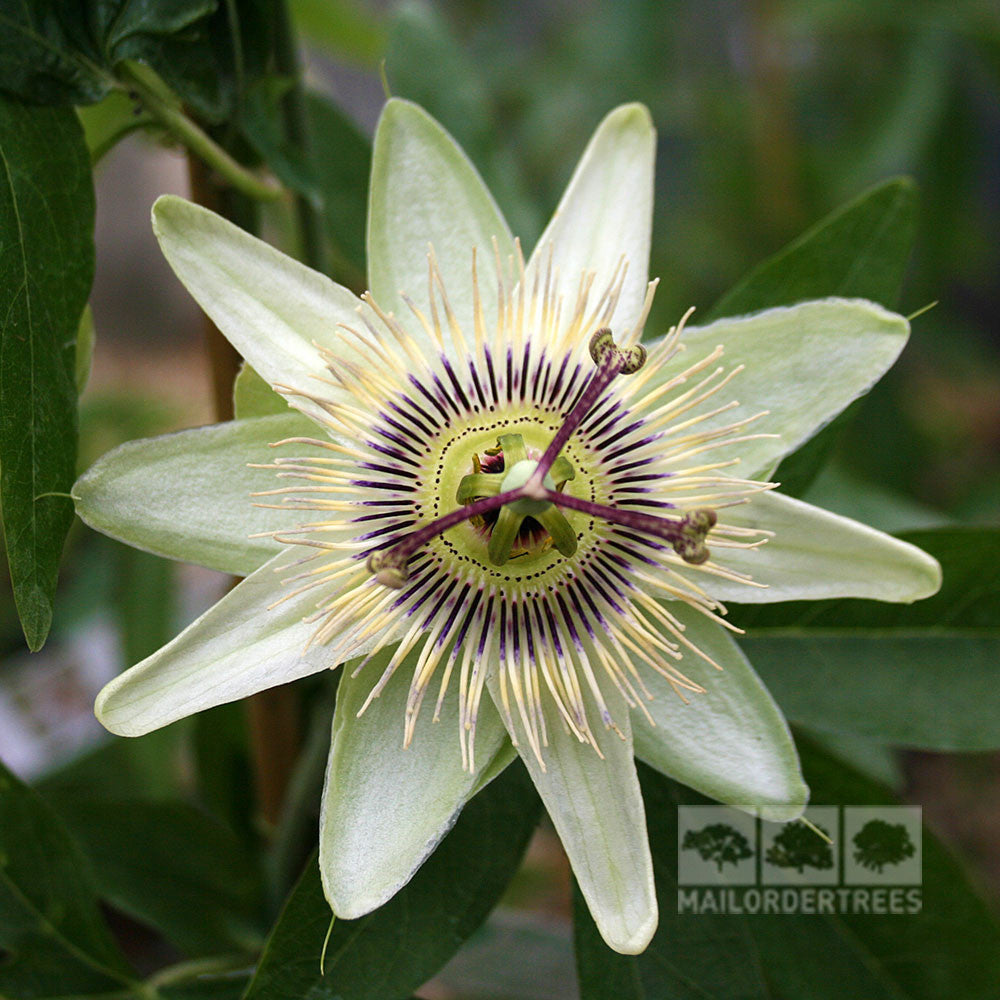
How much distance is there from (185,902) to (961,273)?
2.94m

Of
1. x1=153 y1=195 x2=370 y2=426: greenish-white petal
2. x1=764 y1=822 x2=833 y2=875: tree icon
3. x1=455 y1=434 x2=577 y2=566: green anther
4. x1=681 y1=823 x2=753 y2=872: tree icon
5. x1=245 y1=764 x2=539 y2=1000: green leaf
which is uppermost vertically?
x1=153 y1=195 x2=370 y2=426: greenish-white petal

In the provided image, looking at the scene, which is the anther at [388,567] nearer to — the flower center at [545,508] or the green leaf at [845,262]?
the flower center at [545,508]

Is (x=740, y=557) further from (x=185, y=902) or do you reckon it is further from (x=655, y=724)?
(x=185, y=902)

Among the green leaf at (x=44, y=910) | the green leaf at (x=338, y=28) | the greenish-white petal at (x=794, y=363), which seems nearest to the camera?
the greenish-white petal at (x=794, y=363)

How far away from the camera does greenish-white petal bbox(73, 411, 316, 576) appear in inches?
35.2

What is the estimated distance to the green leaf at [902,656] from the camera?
1136mm

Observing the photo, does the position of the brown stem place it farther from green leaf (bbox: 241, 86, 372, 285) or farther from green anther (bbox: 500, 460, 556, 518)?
green anther (bbox: 500, 460, 556, 518)

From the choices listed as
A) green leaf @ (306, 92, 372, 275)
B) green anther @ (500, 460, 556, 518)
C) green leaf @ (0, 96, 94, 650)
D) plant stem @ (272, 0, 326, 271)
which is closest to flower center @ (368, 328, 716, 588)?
green anther @ (500, 460, 556, 518)

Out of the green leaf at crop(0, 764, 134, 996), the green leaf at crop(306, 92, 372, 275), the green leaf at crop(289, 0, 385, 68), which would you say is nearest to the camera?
the green leaf at crop(0, 764, 134, 996)

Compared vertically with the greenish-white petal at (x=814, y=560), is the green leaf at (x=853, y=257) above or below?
above

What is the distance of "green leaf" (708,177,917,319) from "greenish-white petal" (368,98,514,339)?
0.34 m

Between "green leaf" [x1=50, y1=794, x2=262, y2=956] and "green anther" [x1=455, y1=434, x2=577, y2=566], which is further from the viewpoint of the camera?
"green leaf" [x1=50, y1=794, x2=262, y2=956]

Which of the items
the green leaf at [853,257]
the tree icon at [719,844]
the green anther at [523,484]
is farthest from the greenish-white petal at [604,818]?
the green leaf at [853,257]

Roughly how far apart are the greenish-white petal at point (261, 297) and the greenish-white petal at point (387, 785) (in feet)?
0.87
